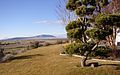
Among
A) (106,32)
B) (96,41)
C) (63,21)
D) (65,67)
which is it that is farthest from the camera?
(63,21)

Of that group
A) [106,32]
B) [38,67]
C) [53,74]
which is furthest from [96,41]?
[38,67]

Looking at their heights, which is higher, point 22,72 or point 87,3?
point 87,3

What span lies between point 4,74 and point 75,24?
7188 mm

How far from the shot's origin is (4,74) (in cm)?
2119

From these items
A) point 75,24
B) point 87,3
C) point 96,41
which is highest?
point 87,3

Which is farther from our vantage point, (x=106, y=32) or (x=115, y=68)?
(x=115, y=68)

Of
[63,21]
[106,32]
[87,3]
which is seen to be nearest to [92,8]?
[87,3]

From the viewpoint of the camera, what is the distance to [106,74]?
60.6 ft

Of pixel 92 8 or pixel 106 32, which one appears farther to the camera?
pixel 92 8

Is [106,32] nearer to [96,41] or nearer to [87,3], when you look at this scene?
[96,41]

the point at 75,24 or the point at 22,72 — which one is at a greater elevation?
the point at 75,24

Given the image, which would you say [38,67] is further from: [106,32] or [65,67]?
[106,32]

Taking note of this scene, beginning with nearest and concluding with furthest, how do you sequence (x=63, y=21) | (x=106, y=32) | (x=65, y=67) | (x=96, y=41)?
1. (x=106, y=32)
2. (x=96, y=41)
3. (x=65, y=67)
4. (x=63, y=21)

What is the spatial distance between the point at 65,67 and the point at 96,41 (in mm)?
3519
